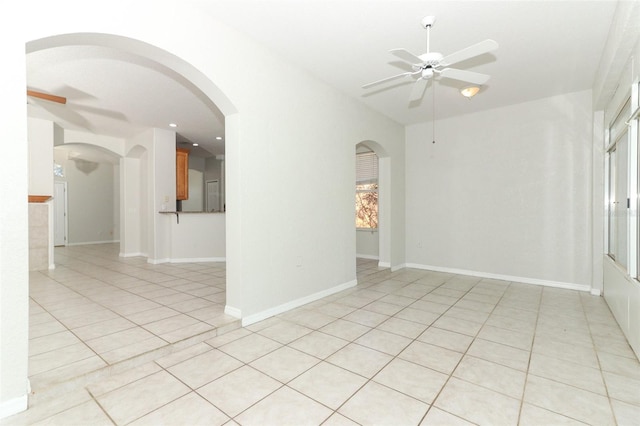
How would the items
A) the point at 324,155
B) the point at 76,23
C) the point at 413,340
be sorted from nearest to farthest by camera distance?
the point at 76,23 → the point at 413,340 → the point at 324,155

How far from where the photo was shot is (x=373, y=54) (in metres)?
3.39

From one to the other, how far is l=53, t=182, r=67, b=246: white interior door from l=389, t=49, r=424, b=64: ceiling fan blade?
1099cm

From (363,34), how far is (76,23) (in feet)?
7.73

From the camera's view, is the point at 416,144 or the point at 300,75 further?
the point at 416,144

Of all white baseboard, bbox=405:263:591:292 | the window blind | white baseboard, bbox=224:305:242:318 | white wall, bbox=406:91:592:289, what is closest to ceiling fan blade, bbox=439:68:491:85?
white wall, bbox=406:91:592:289

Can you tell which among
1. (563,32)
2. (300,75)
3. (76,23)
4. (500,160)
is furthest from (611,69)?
(76,23)

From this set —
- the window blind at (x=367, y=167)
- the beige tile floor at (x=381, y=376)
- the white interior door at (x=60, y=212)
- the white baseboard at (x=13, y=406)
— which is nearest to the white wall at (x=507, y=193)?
the window blind at (x=367, y=167)

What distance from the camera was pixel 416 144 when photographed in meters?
6.10

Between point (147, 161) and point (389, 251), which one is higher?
point (147, 161)

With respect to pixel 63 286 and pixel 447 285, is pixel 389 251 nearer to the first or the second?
pixel 447 285

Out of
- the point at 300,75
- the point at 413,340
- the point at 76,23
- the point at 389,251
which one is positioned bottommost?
the point at 413,340

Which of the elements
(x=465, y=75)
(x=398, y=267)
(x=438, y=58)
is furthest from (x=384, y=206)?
(x=438, y=58)

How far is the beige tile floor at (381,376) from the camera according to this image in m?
1.74

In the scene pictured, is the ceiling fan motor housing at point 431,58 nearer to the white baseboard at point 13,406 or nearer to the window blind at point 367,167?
the white baseboard at point 13,406
